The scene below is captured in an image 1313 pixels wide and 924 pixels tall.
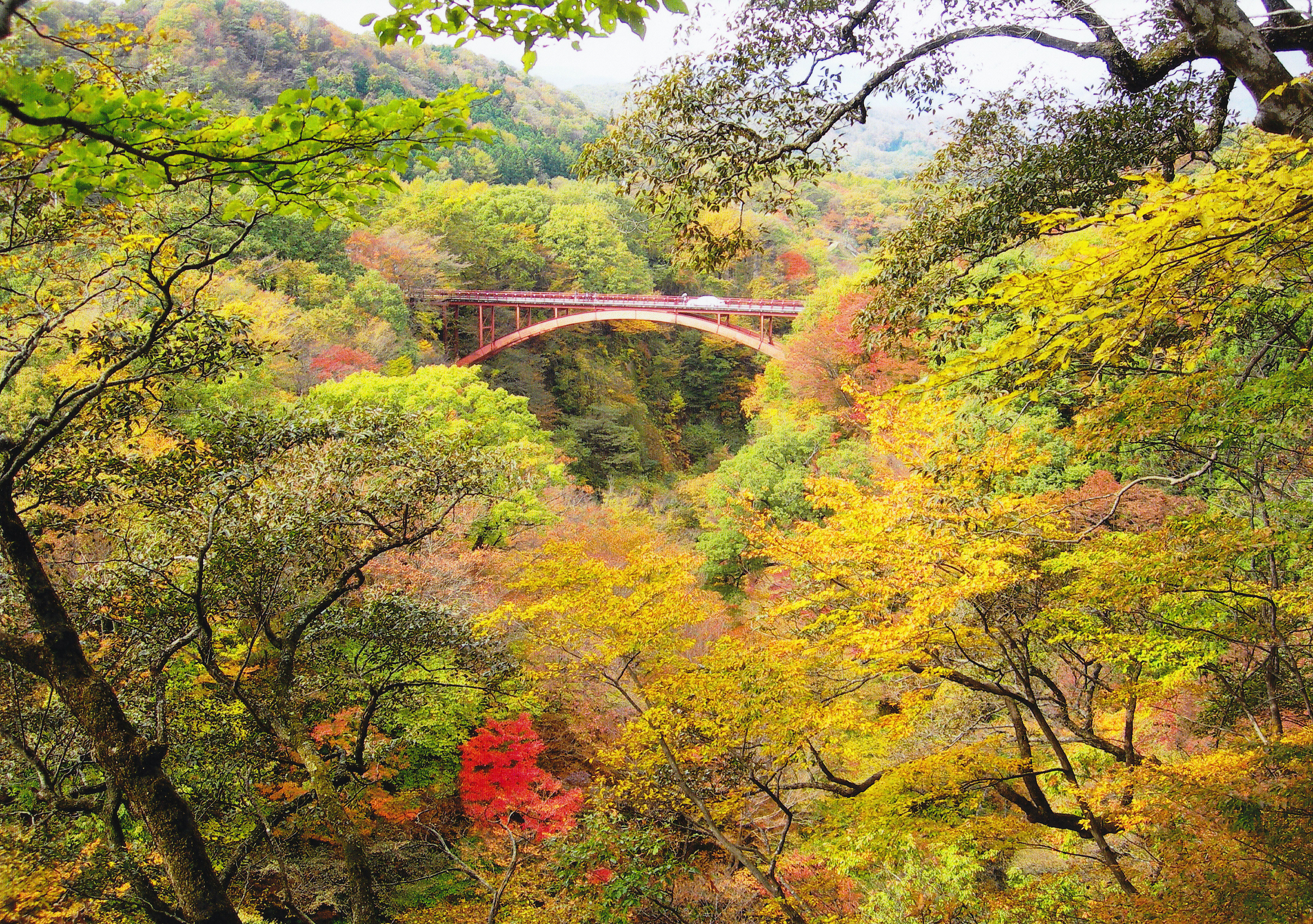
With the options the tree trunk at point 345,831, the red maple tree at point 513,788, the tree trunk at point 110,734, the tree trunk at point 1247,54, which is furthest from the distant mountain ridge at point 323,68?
the tree trunk at point 1247,54

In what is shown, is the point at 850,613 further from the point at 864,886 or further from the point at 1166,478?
the point at 864,886

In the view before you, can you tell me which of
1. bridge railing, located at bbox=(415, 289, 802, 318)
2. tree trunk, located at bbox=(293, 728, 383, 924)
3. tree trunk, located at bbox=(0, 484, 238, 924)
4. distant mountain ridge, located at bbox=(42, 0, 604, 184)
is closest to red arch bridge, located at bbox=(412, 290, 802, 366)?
bridge railing, located at bbox=(415, 289, 802, 318)

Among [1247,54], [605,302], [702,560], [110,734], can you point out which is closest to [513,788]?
[702,560]

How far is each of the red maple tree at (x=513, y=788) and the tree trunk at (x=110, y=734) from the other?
18.7 feet

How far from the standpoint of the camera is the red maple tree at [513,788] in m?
8.30

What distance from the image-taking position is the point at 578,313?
23.0 meters

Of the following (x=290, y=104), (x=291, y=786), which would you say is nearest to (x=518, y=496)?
(x=291, y=786)

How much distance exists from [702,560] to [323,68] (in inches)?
1373

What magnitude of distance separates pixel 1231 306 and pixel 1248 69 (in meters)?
1.52

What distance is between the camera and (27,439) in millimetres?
2758

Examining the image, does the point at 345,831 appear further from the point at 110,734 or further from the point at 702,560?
the point at 702,560

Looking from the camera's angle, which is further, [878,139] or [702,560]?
[878,139]

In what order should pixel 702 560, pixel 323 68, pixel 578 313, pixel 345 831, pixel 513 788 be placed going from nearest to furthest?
1. pixel 345 831
2. pixel 513 788
3. pixel 702 560
4. pixel 578 313
5. pixel 323 68

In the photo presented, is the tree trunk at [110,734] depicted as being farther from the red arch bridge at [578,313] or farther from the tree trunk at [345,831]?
the red arch bridge at [578,313]
